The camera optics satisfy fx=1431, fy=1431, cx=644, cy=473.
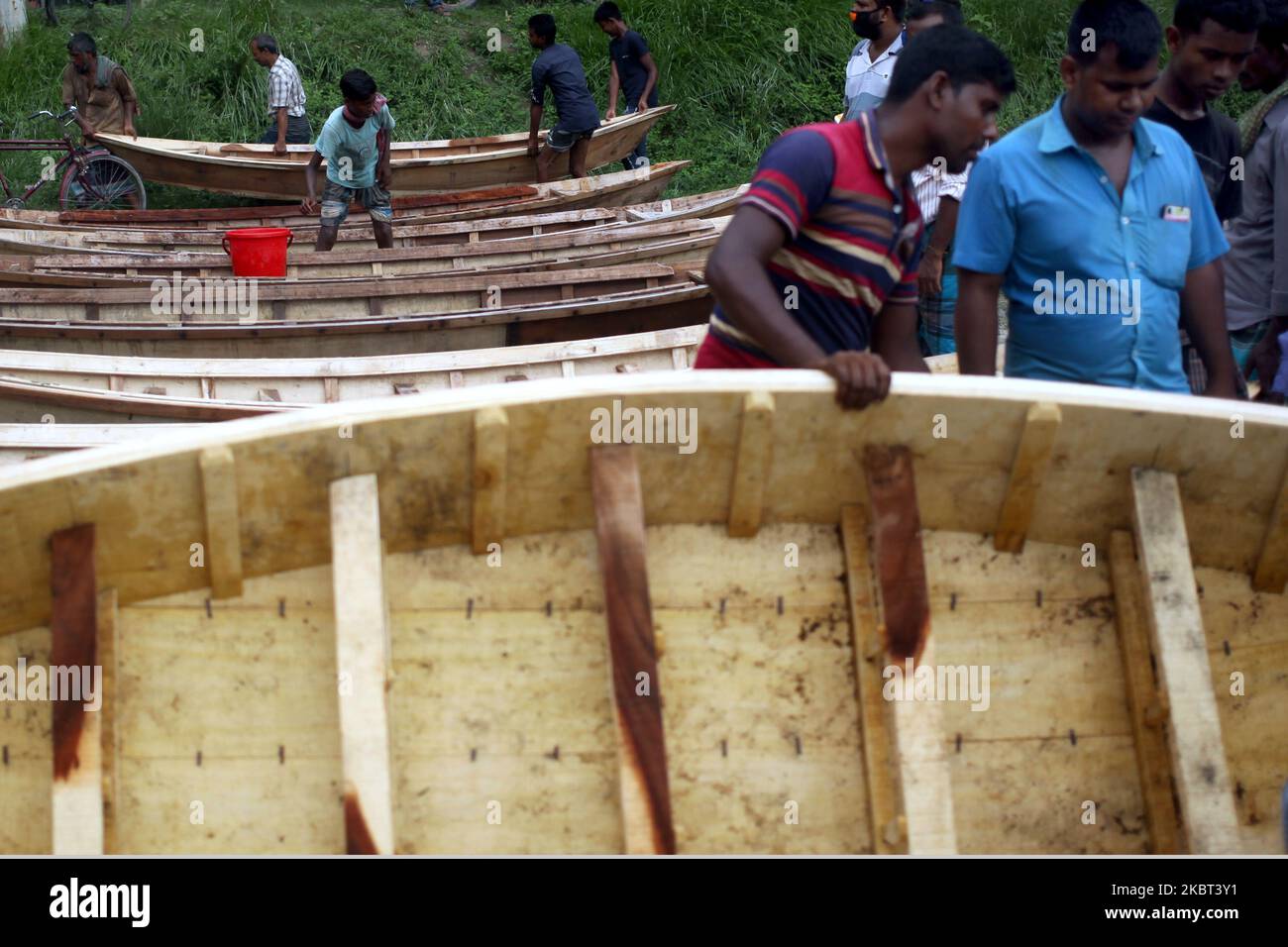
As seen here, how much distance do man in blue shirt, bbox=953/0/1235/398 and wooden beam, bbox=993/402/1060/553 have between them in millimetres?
332

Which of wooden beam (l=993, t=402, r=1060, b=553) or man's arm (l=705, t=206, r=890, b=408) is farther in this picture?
wooden beam (l=993, t=402, r=1060, b=553)

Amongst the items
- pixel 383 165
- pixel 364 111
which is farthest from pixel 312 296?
pixel 383 165

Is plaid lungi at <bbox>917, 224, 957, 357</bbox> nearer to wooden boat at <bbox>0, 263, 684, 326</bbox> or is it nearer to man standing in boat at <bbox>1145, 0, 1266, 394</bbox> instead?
man standing in boat at <bbox>1145, 0, 1266, 394</bbox>

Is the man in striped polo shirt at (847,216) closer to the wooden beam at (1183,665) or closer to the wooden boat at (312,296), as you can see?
the wooden beam at (1183,665)

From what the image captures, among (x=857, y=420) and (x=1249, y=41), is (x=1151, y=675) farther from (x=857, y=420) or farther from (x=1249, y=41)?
(x=1249, y=41)

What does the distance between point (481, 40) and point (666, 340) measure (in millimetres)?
11027

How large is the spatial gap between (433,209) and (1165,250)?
8847 millimetres

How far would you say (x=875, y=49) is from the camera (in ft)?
21.0

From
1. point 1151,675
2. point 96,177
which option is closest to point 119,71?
point 96,177

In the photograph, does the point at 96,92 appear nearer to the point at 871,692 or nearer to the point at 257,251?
the point at 257,251

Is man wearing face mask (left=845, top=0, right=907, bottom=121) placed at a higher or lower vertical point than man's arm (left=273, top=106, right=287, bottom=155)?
lower

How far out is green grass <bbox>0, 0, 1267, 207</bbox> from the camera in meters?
14.8

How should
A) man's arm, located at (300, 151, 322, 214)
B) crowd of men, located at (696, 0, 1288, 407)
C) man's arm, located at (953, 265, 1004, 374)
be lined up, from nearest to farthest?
crowd of men, located at (696, 0, 1288, 407) → man's arm, located at (953, 265, 1004, 374) → man's arm, located at (300, 151, 322, 214)

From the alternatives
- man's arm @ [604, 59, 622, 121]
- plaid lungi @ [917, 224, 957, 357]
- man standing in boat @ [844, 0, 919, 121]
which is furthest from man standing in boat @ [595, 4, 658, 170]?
plaid lungi @ [917, 224, 957, 357]
